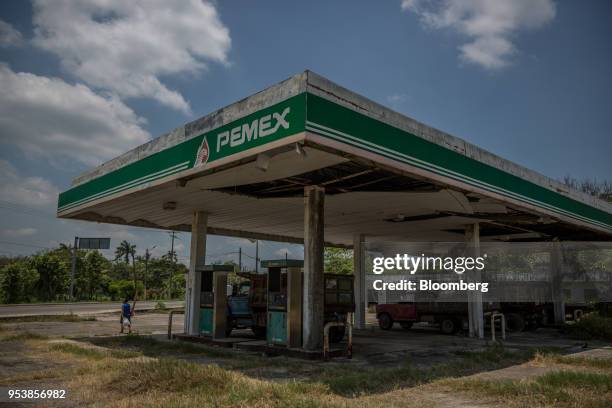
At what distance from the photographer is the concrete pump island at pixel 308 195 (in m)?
9.88

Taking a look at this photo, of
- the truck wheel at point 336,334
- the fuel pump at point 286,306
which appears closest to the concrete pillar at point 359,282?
the truck wheel at point 336,334

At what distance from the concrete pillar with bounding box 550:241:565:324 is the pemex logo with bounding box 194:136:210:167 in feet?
66.6

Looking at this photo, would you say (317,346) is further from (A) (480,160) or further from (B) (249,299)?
(A) (480,160)

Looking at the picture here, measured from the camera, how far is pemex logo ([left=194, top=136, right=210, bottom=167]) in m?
11.3

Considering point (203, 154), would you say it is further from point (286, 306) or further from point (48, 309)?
point (48, 309)

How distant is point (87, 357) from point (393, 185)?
29.2 feet

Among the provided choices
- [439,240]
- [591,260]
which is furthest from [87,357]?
[591,260]

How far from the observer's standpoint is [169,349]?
14195mm

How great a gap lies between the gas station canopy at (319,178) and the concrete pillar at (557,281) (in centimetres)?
329

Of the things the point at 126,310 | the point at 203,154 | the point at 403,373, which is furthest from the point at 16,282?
the point at 403,373

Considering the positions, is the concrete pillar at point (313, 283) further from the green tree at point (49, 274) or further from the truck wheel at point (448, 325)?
the green tree at point (49, 274)

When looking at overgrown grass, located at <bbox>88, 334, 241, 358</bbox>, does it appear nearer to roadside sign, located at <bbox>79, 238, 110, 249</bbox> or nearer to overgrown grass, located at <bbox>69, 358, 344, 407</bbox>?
overgrown grass, located at <bbox>69, 358, 344, 407</bbox>

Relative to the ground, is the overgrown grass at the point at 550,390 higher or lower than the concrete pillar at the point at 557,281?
lower

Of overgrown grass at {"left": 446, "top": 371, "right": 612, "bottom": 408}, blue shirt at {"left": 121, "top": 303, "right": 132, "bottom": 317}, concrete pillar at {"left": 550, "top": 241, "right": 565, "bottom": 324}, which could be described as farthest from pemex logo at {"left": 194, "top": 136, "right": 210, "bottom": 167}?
concrete pillar at {"left": 550, "top": 241, "right": 565, "bottom": 324}
